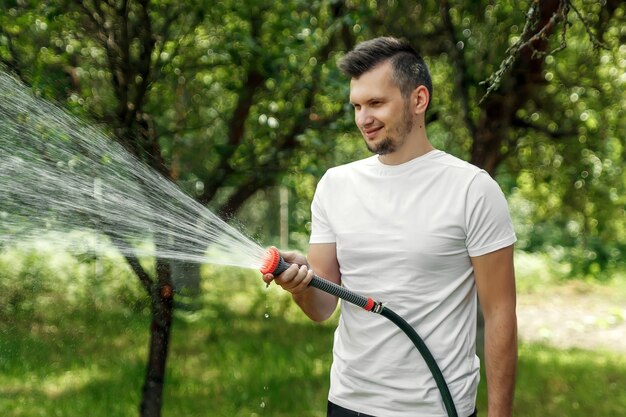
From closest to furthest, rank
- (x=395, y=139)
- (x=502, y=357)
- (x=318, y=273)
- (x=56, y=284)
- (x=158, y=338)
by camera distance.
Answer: (x=502, y=357) < (x=395, y=139) < (x=318, y=273) < (x=158, y=338) < (x=56, y=284)

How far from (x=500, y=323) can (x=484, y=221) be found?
0.30m

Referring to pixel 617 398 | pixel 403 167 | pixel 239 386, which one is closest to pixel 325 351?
pixel 239 386

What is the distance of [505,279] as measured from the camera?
2.25 m

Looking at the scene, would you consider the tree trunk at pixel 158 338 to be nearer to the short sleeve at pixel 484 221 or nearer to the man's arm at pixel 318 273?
the man's arm at pixel 318 273

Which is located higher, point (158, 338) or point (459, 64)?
point (459, 64)

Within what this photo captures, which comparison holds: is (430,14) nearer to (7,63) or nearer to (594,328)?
(7,63)

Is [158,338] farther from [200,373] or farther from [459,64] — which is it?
[459,64]

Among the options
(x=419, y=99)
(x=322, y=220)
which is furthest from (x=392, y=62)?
(x=322, y=220)

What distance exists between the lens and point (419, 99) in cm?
242

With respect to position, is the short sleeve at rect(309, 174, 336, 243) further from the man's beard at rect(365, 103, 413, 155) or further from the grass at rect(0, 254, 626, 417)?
the grass at rect(0, 254, 626, 417)

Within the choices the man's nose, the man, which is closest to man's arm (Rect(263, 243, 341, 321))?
the man

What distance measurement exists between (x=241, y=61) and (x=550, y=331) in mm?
6123

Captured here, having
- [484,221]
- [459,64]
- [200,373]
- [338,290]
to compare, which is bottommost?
[200,373]

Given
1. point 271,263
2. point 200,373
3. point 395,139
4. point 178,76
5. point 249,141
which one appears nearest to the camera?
point 271,263
